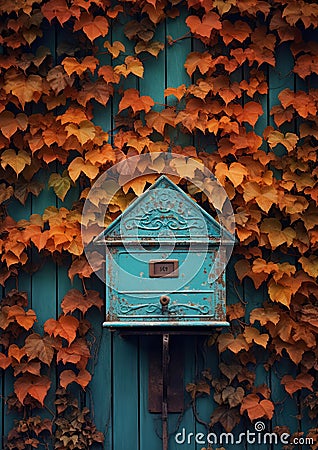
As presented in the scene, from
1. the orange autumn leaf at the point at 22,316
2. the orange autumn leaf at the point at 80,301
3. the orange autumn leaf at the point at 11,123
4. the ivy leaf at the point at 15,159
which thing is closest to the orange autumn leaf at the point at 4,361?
the orange autumn leaf at the point at 22,316

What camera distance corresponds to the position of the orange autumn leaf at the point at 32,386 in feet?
10.9

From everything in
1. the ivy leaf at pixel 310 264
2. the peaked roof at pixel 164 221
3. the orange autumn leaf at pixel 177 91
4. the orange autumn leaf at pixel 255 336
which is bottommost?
the orange autumn leaf at pixel 255 336

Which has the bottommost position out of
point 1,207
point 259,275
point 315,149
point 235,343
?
point 235,343

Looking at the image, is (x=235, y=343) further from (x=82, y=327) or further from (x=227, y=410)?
(x=82, y=327)

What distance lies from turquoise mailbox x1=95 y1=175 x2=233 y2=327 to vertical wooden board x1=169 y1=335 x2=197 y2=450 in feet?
1.34

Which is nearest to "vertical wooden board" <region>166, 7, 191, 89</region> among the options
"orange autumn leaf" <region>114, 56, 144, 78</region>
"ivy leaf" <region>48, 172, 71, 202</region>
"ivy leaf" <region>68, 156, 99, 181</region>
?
"orange autumn leaf" <region>114, 56, 144, 78</region>

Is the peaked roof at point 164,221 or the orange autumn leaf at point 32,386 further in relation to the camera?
the orange autumn leaf at point 32,386

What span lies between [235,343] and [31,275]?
900 millimetres

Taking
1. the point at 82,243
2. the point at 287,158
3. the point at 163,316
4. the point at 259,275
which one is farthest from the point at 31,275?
the point at 287,158

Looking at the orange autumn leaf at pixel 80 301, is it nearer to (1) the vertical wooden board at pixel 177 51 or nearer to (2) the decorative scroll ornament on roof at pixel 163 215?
(2) the decorative scroll ornament on roof at pixel 163 215

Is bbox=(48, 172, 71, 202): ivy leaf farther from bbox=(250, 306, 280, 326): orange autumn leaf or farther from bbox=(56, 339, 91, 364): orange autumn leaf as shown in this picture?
bbox=(250, 306, 280, 326): orange autumn leaf

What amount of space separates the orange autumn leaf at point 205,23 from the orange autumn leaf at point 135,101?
0.35 m

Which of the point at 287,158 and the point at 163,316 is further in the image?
the point at 287,158

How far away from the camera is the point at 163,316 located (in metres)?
3.02
